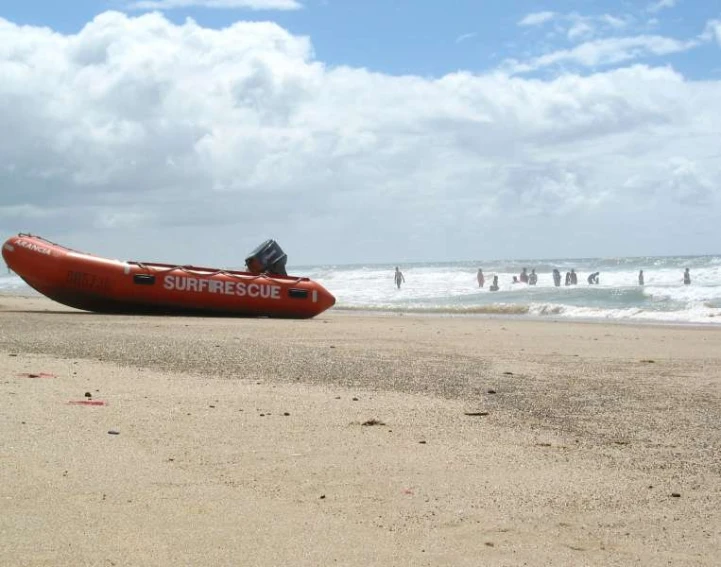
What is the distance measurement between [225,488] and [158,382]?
3045 millimetres

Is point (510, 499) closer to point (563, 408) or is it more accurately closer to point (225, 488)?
point (225, 488)

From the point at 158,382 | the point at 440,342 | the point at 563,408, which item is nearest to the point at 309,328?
the point at 440,342

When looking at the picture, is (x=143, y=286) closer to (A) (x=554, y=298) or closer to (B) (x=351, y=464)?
(B) (x=351, y=464)

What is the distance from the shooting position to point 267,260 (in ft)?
61.1

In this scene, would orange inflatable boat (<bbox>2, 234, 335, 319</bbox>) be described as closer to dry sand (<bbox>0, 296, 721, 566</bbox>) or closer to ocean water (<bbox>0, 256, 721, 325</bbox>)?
ocean water (<bbox>0, 256, 721, 325</bbox>)

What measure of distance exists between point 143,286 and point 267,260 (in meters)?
3.02

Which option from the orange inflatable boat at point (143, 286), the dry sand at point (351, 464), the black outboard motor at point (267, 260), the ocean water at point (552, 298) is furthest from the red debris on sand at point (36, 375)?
the ocean water at point (552, 298)

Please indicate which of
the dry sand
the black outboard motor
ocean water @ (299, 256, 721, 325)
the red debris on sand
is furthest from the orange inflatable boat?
the red debris on sand

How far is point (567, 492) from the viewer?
12.9 feet

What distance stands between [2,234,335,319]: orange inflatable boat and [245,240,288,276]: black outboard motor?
3.17 ft

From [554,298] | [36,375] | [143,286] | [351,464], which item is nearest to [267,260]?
[143,286]

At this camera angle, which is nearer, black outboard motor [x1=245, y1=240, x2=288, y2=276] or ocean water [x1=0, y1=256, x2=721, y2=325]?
black outboard motor [x1=245, y1=240, x2=288, y2=276]

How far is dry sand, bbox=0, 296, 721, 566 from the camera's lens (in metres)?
3.18

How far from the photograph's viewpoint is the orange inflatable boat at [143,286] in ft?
53.9
